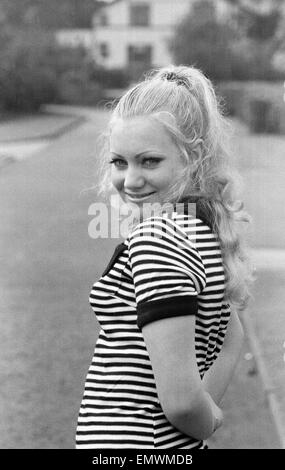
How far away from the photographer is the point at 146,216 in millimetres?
1748

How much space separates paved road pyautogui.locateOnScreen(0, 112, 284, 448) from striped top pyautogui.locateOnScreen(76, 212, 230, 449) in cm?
241

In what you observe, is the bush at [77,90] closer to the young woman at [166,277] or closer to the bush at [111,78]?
the bush at [111,78]

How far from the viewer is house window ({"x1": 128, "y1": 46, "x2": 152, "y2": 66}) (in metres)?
72.6

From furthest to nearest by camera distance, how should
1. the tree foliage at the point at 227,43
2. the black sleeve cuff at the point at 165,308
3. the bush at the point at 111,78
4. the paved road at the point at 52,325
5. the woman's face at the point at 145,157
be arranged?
the bush at the point at 111,78, the tree foliage at the point at 227,43, the paved road at the point at 52,325, the woman's face at the point at 145,157, the black sleeve cuff at the point at 165,308

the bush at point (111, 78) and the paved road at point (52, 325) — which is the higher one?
the bush at point (111, 78)

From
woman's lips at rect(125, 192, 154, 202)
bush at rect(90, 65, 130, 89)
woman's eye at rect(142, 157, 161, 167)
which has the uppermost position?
bush at rect(90, 65, 130, 89)

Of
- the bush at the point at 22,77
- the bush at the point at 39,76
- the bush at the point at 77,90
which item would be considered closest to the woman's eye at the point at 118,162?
the bush at the point at 39,76

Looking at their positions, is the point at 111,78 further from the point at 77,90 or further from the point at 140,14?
the point at 140,14

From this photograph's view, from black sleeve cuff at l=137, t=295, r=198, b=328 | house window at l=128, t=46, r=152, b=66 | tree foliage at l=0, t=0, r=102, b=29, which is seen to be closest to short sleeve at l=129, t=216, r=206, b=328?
black sleeve cuff at l=137, t=295, r=198, b=328

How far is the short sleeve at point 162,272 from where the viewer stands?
1.51 metres

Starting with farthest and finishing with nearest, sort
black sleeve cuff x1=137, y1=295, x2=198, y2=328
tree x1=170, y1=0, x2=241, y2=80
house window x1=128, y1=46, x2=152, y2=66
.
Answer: house window x1=128, y1=46, x2=152, y2=66 < tree x1=170, y1=0, x2=241, y2=80 < black sleeve cuff x1=137, y1=295, x2=198, y2=328

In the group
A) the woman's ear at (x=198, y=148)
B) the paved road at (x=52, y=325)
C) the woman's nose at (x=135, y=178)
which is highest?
the woman's ear at (x=198, y=148)

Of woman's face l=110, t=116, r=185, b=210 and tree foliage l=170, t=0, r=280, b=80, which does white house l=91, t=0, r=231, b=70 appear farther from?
woman's face l=110, t=116, r=185, b=210

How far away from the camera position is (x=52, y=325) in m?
6.15
